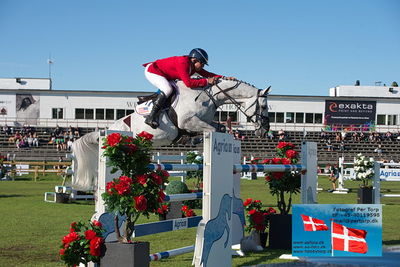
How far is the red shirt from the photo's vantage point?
7547 mm

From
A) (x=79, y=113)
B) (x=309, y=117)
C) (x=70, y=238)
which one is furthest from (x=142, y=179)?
(x=309, y=117)

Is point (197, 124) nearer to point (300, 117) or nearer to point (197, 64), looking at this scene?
point (197, 64)

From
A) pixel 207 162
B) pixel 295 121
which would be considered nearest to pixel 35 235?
pixel 207 162

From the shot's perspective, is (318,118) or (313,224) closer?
(313,224)

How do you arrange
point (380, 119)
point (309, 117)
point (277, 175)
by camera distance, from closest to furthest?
point (277, 175) < point (309, 117) < point (380, 119)

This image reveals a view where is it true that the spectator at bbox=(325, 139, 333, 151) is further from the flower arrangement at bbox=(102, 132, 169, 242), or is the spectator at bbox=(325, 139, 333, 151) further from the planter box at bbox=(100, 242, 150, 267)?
the planter box at bbox=(100, 242, 150, 267)

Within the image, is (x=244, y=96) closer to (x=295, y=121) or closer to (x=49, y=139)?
(x=49, y=139)

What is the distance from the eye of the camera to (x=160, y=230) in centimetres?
562

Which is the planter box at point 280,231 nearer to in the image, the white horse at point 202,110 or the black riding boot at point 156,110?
the white horse at point 202,110

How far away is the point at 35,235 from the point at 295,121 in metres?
37.7

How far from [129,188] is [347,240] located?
105 inches

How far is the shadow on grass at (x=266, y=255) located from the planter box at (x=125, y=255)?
1.84 m

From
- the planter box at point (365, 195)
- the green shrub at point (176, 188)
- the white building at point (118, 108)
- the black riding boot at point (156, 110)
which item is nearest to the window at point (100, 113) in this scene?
the white building at point (118, 108)

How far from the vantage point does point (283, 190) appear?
25.0 feet
